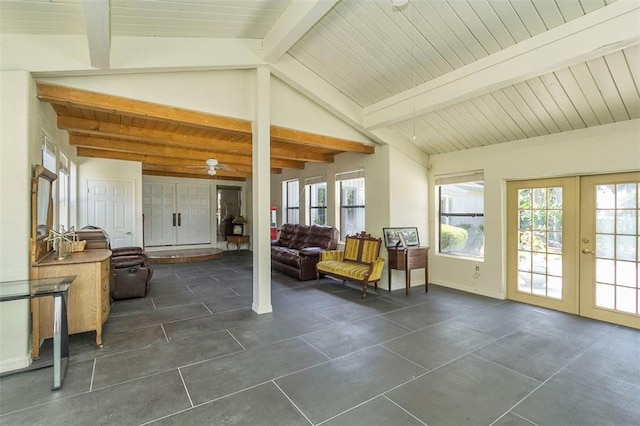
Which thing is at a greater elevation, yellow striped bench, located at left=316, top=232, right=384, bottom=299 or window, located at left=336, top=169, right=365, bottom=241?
window, located at left=336, top=169, right=365, bottom=241

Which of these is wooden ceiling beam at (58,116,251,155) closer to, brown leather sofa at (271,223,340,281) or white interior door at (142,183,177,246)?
brown leather sofa at (271,223,340,281)

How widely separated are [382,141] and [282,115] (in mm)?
1801

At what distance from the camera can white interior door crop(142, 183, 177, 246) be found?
9.09 meters

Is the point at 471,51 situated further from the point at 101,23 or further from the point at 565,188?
the point at 101,23

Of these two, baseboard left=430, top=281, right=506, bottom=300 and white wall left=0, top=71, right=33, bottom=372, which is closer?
white wall left=0, top=71, right=33, bottom=372

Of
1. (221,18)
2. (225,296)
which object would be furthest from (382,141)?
(225,296)

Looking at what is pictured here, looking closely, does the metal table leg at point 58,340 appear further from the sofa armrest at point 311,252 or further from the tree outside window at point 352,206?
the tree outside window at point 352,206

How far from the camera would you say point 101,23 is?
2.25 metres

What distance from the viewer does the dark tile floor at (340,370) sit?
81.2 inches

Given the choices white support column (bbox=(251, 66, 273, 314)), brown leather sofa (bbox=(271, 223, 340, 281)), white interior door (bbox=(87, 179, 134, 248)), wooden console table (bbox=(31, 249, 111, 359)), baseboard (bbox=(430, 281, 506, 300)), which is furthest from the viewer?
white interior door (bbox=(87, 179, 134, 248))

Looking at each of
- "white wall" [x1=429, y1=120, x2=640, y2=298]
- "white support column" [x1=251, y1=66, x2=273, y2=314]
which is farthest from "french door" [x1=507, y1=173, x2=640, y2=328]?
"white support column" [x1=251, y1=66, x2=273, y2=314]

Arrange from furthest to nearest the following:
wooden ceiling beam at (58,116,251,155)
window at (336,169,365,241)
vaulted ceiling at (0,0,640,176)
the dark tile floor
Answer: window at (336,169,365,241) < wooden ceiling beam at (58,116,251,155) < vaulted ceiling at (0,0,640,176) < the dark tile floor

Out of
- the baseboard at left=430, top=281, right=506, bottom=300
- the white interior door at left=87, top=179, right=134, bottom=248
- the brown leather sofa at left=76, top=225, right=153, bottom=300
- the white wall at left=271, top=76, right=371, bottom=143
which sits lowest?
the baseboard at left=430, top=281, right=506, bottom=300

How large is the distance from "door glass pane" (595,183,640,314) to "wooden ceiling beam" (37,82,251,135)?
4.69 metres
